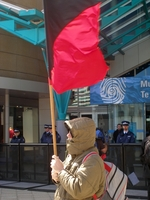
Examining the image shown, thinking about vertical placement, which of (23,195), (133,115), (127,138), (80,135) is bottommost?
(23,195)

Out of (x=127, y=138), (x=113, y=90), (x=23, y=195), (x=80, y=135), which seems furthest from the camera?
(x=113, y=90)

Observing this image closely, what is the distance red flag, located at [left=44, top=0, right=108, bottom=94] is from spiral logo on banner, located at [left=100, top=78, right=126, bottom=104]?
41.0 feet

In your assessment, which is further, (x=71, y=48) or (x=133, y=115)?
(x=133, y=115)

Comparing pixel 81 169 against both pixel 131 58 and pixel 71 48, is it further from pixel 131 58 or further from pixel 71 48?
pixel 131 58

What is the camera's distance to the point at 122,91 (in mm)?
17281

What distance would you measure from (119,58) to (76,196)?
20.4 m

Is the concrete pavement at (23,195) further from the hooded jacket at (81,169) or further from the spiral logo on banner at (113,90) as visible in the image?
the hooded jacket at (81,169)

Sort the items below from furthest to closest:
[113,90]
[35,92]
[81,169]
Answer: [35,92]
[113,90]
[81,169]

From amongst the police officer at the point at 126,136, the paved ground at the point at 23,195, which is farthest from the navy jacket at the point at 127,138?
the paved ground at the point at 23,195

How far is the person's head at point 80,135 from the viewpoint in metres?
3.55

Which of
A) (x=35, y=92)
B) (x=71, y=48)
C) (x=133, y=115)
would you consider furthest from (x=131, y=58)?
(x=71, y=48)

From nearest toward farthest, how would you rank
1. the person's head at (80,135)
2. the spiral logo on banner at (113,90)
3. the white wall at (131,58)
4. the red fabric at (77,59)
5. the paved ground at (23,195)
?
1. the person's head at (80,135)
2. the red fabric at (77,59)
3. the paved ground at (23,195)
4. the spiral logo on banner at (113,90)
5. the white wall at (131,58)

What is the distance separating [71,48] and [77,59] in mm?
153

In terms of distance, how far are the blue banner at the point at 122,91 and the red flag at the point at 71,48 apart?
12.5 metres
